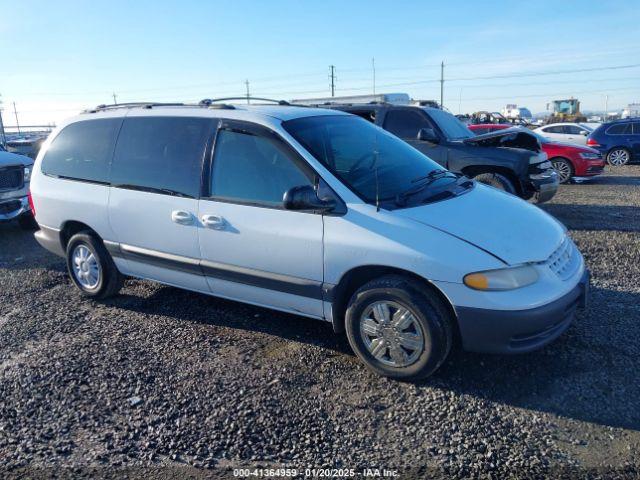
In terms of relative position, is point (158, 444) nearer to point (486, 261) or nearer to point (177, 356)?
point (177, 356)

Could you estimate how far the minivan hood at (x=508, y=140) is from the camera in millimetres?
8258

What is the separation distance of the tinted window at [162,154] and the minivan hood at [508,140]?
5.15m

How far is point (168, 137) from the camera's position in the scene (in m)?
4.51

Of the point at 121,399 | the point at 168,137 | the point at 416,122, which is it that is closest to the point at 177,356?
the point at 121,399

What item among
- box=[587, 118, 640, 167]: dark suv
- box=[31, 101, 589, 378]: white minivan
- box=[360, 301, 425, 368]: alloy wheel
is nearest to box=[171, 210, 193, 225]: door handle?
box=[31, 101, 589, 378]: white minivan

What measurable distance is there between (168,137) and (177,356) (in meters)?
1.84

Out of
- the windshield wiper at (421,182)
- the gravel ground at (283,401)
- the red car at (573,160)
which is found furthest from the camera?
the red car at (573,160)

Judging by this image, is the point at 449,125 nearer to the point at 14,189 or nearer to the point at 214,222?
the point at 214,222

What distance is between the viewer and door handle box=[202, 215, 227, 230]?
4.05 metres

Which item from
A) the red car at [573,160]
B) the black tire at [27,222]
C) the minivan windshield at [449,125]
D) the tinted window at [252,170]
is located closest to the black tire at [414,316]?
the tinted window at [252,170]

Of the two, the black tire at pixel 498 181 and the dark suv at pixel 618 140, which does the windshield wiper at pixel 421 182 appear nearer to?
the black tire at pixel 498 181

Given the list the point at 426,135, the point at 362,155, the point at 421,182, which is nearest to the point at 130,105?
the point at 362,155

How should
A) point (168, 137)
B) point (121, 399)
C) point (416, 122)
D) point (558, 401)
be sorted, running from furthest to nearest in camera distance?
point (416, 122) → point (168, 137) → point (121, 399) → point (558, 401)

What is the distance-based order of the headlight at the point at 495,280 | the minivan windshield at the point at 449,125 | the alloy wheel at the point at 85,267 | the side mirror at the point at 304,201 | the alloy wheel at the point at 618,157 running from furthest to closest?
the alloy wheel at the point at 618,157 → the minivan windshield at the point at 449,125 → the alloy wheel at the point at 85,267 → the side mirror at the point at 304,201 → the headlight at the point at 495,280
